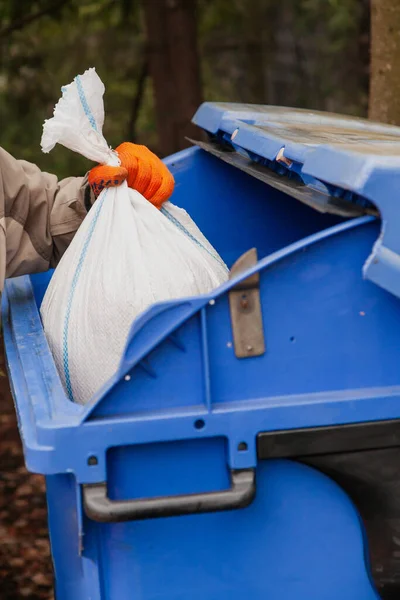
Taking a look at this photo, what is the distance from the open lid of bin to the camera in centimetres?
176

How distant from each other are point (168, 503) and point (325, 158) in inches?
30.0

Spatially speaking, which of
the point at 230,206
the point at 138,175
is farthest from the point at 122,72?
the point at 138,175

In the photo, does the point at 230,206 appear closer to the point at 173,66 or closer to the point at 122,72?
the point at 173,66

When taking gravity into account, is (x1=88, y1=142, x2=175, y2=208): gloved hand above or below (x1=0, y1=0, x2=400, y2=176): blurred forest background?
above

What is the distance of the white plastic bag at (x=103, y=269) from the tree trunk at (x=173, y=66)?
3599 mm

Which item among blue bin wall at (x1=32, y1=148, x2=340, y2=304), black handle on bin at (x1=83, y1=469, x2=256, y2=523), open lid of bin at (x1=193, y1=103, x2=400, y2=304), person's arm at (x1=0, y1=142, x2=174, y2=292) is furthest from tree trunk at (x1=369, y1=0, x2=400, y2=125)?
black handle on bin at (x1=83, y1=469, x2=256, y2=523)

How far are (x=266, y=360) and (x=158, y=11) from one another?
452cm

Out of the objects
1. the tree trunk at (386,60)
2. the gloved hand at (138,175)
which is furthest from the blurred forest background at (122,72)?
the gloved hand at (138,175)

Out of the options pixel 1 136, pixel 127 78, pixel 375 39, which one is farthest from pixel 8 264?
pixel 127 78

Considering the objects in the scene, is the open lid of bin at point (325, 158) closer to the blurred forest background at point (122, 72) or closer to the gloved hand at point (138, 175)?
the gloved hand at point (138, 175)

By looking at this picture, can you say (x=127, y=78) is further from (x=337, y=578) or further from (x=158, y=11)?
(x=337, y=578)

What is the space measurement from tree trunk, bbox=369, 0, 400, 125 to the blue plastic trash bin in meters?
1.93

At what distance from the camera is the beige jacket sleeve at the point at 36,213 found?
262 centimetres

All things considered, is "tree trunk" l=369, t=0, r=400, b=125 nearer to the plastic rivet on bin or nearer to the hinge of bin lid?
the plastic rivet on bin
